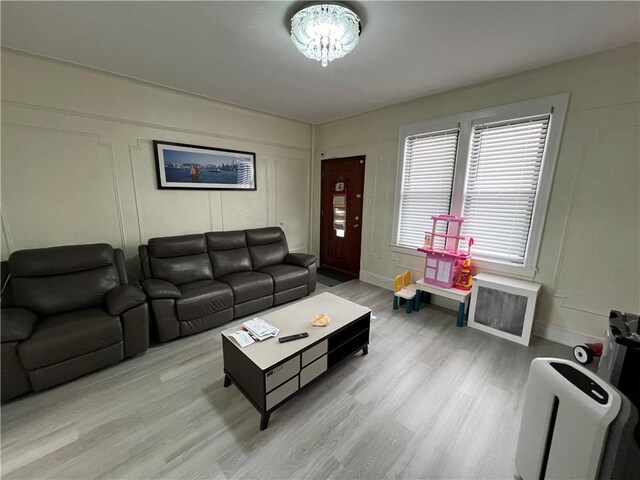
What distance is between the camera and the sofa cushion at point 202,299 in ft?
8.10

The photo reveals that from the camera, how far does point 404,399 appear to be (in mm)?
1847

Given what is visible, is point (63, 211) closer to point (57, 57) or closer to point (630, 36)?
point (57, 57)

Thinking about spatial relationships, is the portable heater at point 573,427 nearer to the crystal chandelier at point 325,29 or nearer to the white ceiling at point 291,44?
the white ceiling at point 291,44

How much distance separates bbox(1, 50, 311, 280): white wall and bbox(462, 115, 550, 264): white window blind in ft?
10.1

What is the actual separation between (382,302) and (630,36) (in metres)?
3.22

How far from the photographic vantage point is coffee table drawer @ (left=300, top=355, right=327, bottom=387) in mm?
1770

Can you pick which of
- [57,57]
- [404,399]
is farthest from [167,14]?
[404,399]

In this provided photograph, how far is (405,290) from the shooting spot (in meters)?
3.29

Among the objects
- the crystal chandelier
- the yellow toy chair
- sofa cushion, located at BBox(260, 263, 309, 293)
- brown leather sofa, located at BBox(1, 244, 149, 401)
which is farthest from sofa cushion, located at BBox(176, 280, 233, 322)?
the crystal chandelier

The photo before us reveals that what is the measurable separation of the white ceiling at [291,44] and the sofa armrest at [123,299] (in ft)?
6.86

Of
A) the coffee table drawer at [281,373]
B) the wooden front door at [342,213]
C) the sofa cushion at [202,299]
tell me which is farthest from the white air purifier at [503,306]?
the sofa cushion at [202,299]

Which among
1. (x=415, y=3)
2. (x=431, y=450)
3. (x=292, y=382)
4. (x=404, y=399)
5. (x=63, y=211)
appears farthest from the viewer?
(x=63, y=211)

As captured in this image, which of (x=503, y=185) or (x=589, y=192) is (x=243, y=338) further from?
(x=589, y=192)

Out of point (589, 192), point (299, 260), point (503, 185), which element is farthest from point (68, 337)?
point (589, 192)
